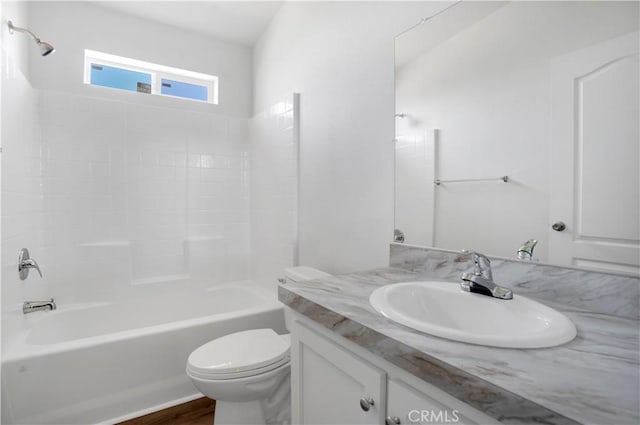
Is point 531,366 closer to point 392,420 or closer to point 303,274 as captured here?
point 392,420

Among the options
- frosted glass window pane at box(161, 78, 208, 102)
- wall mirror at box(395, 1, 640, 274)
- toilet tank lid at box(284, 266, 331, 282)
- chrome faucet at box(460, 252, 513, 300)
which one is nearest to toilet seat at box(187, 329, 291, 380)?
toilet tank lid at box(284, 266, 331, 282)

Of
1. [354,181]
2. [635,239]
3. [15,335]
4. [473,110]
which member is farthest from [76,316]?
[635,239]

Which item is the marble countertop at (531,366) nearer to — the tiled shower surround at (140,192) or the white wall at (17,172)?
the white wall at (17,172)

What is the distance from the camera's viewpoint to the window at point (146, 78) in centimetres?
245

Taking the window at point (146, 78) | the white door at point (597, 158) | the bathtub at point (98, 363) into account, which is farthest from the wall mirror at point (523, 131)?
the window at point (146, 78)

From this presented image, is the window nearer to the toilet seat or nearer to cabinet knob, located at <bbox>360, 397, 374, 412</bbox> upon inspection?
the toilet seat

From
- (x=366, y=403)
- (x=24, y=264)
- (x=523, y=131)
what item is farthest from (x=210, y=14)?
(x=366, y=403)

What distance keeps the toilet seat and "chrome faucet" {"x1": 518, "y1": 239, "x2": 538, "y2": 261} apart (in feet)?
3.58

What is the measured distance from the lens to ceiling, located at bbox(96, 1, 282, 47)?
2.35 meters

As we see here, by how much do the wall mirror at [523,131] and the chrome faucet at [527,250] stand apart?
0.02 metres

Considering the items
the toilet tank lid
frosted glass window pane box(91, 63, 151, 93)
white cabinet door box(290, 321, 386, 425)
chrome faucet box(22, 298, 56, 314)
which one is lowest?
chrome faucet box(22, 298, 56, 314)

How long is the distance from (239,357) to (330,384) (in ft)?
2.43

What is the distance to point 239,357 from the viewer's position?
1420 mm

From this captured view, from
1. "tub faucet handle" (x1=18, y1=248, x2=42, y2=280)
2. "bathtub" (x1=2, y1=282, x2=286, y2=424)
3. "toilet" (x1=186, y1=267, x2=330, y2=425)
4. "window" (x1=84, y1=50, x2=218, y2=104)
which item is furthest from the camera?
"window" (x1=84, y1=50, x2=218, y2=104)
